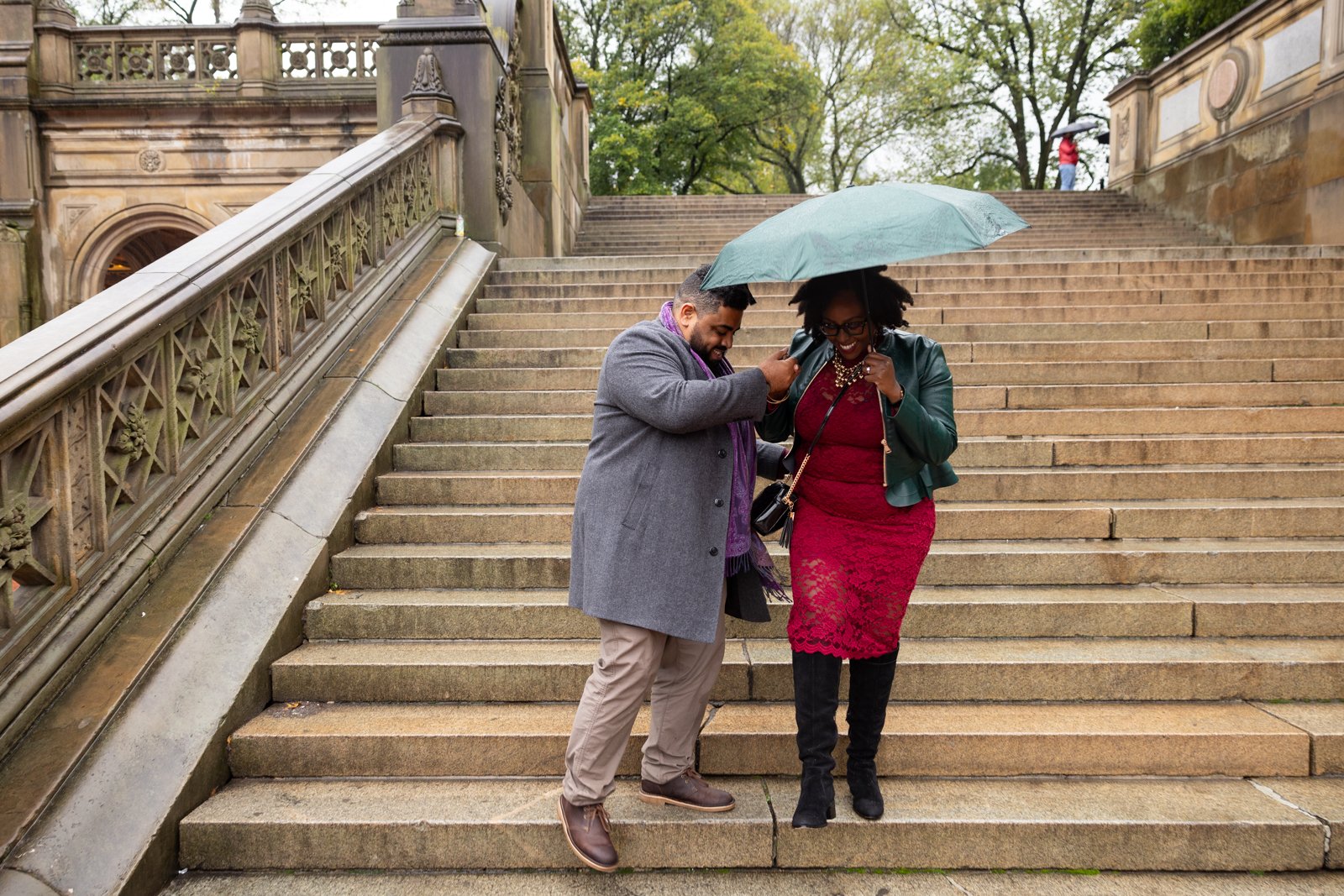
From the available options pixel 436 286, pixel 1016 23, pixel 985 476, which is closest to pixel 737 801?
pixel 985 476

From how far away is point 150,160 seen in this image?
1299 centimetres

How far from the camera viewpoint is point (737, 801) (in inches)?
112

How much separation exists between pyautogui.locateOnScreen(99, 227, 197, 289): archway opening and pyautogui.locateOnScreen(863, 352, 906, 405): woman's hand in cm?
1422

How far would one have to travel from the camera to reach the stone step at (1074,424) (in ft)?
16.4

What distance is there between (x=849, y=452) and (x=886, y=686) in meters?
0.76

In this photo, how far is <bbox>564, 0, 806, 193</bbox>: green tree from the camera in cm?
2428

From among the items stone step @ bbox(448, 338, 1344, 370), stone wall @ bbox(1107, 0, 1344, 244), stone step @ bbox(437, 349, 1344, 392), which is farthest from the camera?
stone wall @ bbox(1107, 0, 1344, 244)

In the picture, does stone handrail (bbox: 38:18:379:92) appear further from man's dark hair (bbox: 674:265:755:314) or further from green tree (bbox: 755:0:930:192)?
green tree (bbox: 755:0:930:192)

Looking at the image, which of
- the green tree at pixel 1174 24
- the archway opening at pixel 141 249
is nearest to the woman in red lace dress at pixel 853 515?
the archway opening at pixel 141 249

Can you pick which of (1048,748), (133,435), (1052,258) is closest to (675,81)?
(1052,258)

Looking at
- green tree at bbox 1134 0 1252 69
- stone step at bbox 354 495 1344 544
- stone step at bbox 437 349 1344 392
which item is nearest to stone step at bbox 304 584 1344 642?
stone step at bbox 354 495 1344 544

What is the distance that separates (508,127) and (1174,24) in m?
16.1

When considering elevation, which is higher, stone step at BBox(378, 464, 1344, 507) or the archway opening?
the archway opening

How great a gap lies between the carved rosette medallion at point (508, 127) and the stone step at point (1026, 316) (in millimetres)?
2214
